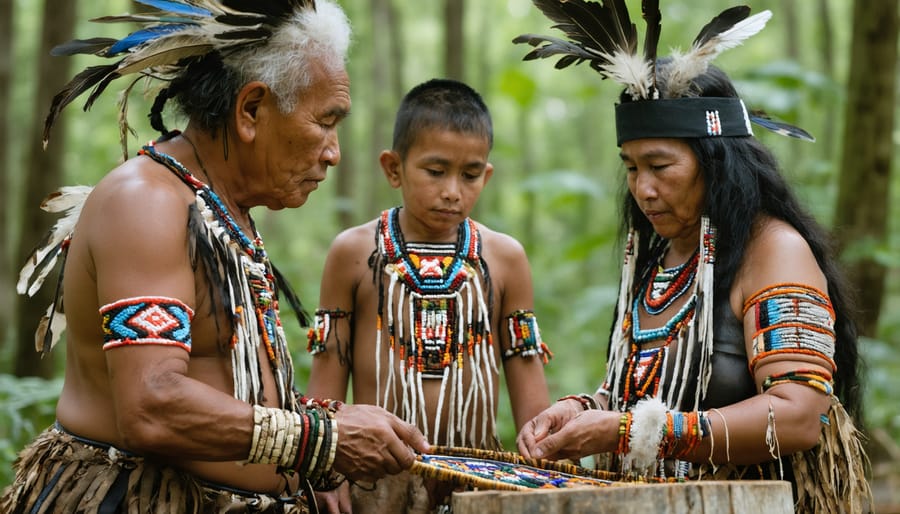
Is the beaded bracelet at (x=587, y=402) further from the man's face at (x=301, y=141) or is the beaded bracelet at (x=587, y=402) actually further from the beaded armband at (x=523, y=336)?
the man's face at (x=301, y=141)

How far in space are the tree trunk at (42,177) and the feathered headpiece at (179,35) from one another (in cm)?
481

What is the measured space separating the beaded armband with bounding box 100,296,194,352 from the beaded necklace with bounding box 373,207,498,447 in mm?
1528

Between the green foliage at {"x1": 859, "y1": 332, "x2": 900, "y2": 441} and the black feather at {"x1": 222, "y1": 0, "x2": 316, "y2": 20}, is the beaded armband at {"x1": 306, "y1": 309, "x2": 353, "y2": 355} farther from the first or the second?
the green foliage at {"x1": 859, "y1": 332, "x2": 900, "y2": 441}

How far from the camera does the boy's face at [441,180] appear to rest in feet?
13.1

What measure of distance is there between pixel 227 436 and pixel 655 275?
1.97 meters

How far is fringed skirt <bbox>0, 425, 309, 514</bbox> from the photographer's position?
268cm

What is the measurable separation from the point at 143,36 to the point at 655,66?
196 cm

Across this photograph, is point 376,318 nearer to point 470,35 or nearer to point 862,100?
point 862,100

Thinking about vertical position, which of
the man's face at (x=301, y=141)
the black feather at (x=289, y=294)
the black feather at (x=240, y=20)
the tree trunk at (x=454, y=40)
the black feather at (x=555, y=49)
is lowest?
the black feather at (x=289, y=294)

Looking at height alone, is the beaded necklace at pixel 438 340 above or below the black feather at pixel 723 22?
below

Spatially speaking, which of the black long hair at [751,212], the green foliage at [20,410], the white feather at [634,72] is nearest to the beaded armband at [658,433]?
the black long hair at [751,212]

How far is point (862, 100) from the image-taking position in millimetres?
6500

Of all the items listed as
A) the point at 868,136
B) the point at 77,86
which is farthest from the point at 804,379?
the point at 868,136

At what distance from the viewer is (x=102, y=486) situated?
268 centimetres
